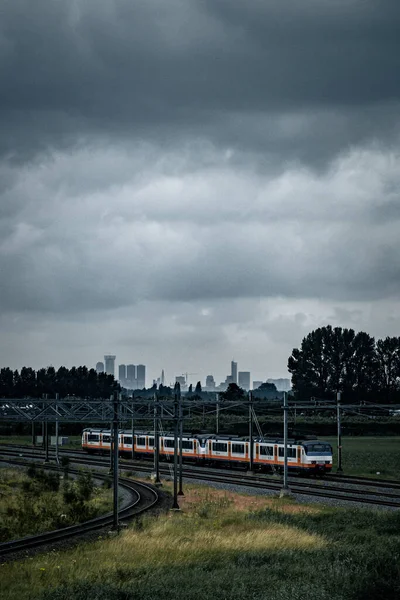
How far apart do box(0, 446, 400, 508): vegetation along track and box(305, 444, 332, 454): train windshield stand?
1.98m

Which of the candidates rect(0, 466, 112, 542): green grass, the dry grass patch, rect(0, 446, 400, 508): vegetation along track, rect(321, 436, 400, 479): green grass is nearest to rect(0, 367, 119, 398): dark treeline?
rect(321, 436, 400, 479): green grass

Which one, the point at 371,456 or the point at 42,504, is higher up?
the point at 42,504

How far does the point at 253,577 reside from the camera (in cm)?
2297

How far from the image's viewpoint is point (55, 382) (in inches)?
7072

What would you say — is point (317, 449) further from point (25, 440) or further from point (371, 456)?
point (25, 440)

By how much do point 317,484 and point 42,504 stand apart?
1892 centimetres

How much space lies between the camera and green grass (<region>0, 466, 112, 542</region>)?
3706 cm

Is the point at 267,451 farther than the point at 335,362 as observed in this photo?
No

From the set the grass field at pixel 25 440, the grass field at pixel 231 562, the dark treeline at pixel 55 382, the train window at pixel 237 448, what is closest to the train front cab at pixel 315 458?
the train window at pixel 237 448

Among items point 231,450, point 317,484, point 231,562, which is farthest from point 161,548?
point 231,450

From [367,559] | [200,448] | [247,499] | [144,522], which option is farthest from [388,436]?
[367,559]

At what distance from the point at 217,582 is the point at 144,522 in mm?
14463

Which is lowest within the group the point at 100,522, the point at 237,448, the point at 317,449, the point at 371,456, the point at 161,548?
the point at 371,456

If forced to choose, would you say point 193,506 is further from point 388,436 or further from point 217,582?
point 388,436
